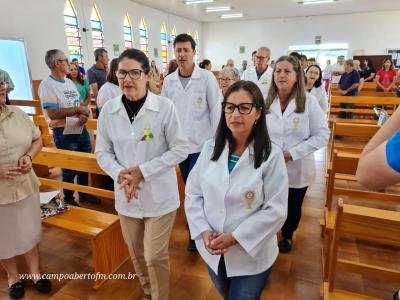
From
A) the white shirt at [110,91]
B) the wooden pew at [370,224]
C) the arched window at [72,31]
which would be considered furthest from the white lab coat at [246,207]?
the arched window at [72,31]

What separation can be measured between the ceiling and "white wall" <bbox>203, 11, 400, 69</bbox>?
1.71 ft

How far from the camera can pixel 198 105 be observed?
2.46m

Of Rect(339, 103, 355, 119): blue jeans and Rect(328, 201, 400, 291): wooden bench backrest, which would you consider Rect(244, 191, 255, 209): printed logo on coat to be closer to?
Rect(328, 201, 400, 291): wooden bench backrest

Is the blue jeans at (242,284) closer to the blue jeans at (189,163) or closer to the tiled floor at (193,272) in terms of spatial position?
the tiled floor at (193,272)

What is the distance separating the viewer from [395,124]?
683 mm

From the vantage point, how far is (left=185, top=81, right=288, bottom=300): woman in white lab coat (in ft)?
4.20

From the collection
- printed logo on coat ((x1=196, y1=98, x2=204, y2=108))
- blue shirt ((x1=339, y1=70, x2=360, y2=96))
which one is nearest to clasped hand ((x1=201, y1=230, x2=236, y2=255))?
printed logo on coat ((x1=196, y1=98, x2=204, y2=108))

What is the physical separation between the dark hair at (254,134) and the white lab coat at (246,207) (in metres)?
0.02

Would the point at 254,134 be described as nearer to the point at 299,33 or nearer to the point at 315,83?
the point at 315,83

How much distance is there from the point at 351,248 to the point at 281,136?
4.14ft

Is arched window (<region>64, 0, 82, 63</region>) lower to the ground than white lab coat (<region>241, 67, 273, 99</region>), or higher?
higher

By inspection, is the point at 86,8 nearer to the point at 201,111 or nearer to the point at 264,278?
the point at 201,111

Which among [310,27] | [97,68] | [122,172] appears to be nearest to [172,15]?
[310,27]

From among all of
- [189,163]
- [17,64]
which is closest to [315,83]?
[189,163]
